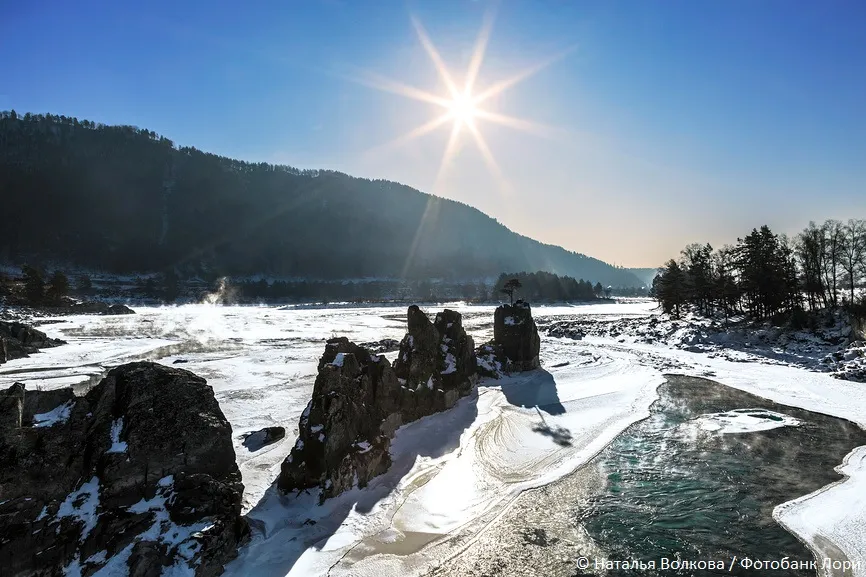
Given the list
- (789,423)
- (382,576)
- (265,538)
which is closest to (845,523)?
(789,423)

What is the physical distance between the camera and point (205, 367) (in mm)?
31875

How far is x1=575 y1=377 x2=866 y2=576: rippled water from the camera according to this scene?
36.5ft

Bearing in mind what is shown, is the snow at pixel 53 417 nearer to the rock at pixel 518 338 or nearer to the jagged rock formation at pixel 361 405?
the jagged rock formation at pixel 361 405

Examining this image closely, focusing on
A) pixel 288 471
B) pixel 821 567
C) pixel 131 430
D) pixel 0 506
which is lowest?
pixel 821 567

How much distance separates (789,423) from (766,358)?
65.6ft

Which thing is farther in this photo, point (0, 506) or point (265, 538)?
point (265, 538)

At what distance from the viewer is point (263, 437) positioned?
18125 mm

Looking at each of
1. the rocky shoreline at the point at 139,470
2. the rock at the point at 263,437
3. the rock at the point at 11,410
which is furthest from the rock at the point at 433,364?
the rock at the point at 11,410

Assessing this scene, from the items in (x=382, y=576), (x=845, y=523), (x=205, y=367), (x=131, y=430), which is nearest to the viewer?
(x=382, y=576)

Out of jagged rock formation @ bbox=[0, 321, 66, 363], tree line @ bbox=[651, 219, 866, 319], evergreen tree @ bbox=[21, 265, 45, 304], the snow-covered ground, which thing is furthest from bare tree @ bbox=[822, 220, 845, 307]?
evergreen tree @ bbox=[21, 265, 45, 304]

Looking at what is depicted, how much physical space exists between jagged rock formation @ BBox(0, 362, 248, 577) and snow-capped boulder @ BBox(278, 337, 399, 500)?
2308mm

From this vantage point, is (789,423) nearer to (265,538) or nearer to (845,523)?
(845,523)

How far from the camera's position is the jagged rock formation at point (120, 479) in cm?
905

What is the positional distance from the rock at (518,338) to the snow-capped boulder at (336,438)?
750 inches
